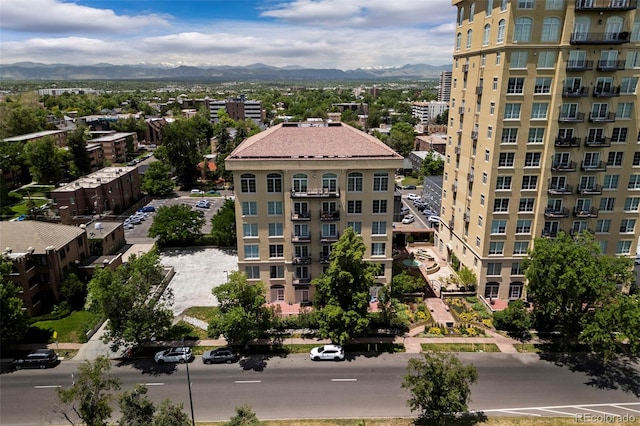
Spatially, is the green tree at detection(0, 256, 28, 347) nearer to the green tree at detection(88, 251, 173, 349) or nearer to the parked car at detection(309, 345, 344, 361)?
the green tree at detection(88, 251, 173, 349)

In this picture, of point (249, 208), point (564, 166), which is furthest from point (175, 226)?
point (564, 166)

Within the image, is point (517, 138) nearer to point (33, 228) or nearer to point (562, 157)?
point (562, 157)

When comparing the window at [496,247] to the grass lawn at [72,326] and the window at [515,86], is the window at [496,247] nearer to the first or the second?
the window at [515,86]

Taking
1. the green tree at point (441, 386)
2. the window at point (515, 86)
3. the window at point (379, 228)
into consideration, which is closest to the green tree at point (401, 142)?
the window at point (515, 86)

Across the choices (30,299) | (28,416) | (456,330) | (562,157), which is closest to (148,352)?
(28,416)

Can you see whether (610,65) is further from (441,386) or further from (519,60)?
(441,386)
